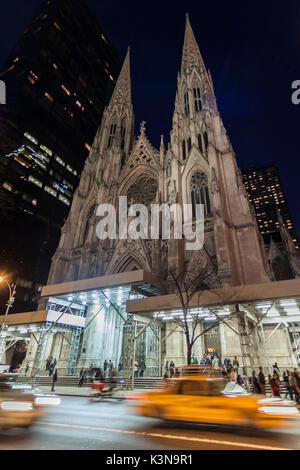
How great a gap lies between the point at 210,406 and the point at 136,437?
6.30 ft

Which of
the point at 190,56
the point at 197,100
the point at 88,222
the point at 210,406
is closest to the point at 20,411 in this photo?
the point at 210,406

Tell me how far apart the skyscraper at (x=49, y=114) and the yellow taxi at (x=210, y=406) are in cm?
3943

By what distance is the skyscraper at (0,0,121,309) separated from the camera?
49.8 meters

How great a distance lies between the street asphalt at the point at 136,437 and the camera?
4707 millimetres

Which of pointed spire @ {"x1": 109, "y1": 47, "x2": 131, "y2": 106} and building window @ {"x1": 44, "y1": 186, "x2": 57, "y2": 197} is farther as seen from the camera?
building window @ {"x1": 44, "y1": 186, "x2": 57, "y2": 197}

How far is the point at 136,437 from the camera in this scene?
5.38m

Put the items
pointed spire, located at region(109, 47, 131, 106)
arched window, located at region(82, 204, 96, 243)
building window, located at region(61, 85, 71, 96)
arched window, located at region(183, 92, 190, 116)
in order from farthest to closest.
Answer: building window, located at region(61, 85, 71, 96)
pointed spire, located at region(109, 47, 131, 106)
arched window, located at region(183, 92, 190, 116)
arched window, located at region(82, 204, 96, 243)

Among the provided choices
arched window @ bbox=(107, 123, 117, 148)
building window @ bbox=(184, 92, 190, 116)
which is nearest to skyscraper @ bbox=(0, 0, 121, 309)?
arched window @ bbox=(107, 123, 117, 148)

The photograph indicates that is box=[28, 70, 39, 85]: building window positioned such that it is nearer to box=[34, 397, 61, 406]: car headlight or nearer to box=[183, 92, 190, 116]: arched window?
box=[183, 92, 190, 116]: arched window

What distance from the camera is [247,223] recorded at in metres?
24.8

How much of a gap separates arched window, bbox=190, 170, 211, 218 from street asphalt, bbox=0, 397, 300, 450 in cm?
2345
